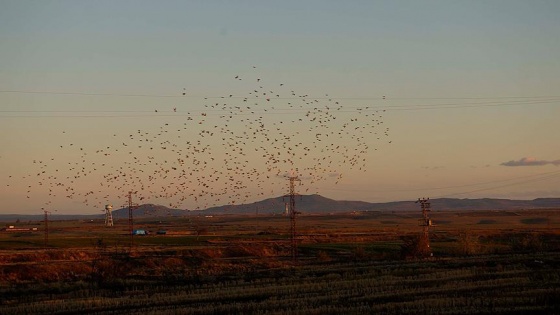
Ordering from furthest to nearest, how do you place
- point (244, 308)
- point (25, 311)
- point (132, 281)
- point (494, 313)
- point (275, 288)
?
point (132, 281), point (275, 288), point (25, 311), point (244, 308), point (494, 313)

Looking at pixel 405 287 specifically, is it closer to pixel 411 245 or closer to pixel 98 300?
pixel 98 300

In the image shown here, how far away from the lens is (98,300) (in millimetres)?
40094

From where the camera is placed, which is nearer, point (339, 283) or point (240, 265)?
point (339, 283)

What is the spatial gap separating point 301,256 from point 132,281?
108ft

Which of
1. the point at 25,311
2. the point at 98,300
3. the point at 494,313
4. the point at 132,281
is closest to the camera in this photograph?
the point at 494,313

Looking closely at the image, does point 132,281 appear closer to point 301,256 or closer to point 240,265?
point 240,265

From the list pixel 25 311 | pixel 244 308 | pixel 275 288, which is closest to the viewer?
pixel 244 308

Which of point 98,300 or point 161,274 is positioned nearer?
point 98,300

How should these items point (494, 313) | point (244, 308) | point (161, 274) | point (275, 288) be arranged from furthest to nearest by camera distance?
point (161, 274)
point (275, 288)
point (244, 308)
point (494, 313)

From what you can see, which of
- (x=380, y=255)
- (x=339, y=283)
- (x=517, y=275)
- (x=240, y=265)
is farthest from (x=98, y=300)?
(x=380, y=255)

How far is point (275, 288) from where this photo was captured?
141 feet

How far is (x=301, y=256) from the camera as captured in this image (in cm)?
8288

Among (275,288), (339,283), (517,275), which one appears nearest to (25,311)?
(275,288)

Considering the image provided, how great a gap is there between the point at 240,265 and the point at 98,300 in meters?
29.9
